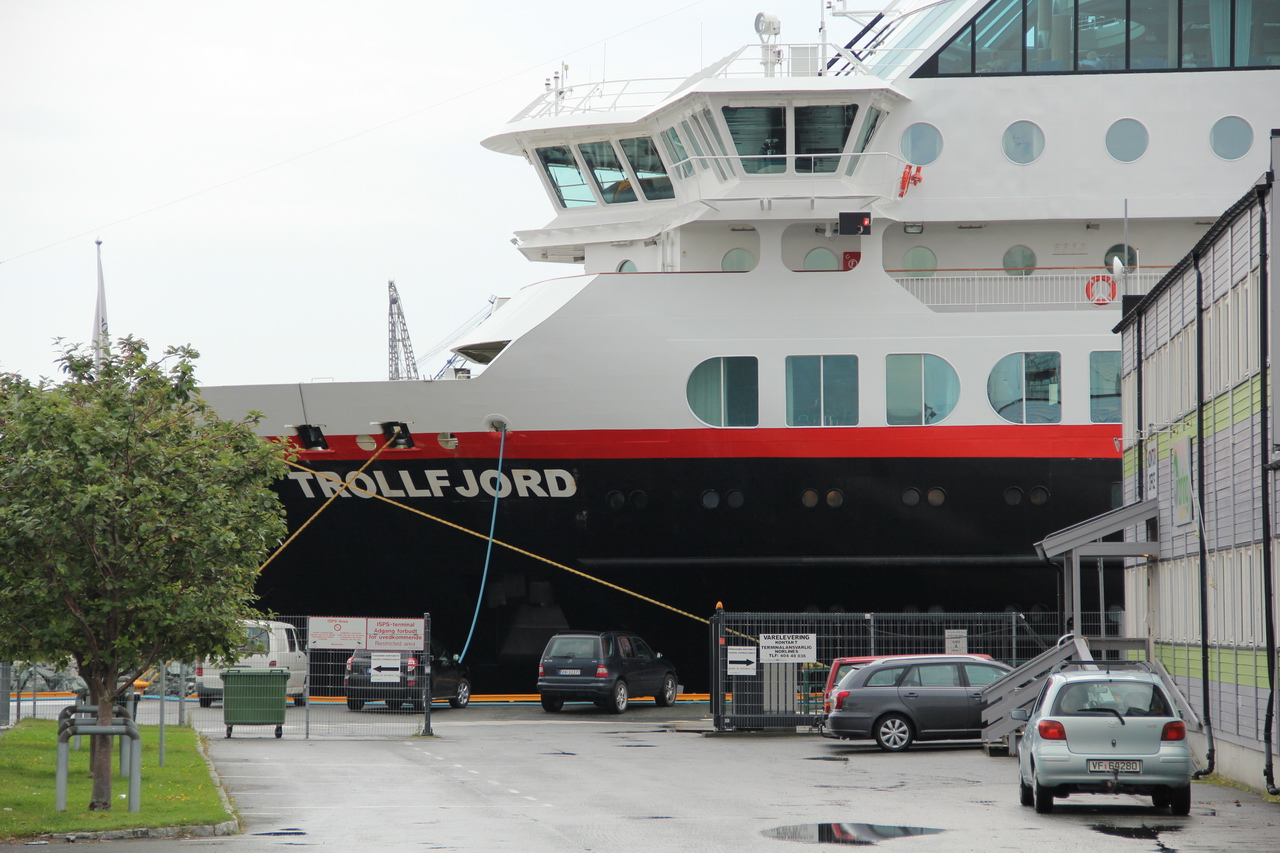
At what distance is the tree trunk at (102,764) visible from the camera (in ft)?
39.3

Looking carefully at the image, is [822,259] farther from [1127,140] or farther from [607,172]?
[1127,140]

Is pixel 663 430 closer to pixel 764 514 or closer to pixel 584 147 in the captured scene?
pixel 764 514

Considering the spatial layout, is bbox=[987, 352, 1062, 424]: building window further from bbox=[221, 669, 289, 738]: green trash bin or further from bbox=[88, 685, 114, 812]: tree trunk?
bbox=[88, 685, 114, 812]: tree trunk

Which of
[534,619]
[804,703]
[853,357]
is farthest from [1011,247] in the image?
[534,619]

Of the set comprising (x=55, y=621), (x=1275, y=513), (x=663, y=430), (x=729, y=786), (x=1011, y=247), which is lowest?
(x=729, y=786)

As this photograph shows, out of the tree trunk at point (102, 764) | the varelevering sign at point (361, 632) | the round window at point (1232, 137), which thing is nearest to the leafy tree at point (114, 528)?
the tree trunk at point (102, 764)

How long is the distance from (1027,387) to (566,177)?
28.1 ft

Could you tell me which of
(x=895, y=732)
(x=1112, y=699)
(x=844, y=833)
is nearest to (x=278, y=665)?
(x=895, y=732)

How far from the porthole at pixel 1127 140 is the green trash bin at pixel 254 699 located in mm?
15428

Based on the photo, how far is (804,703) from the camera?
22.5m

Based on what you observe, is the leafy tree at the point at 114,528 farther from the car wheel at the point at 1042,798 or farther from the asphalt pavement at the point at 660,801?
the car wheel at the point at 1042,798

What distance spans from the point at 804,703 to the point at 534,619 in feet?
15.8

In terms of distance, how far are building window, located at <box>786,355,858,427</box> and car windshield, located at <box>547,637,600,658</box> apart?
468 centimetres

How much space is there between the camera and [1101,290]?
2403 cm
